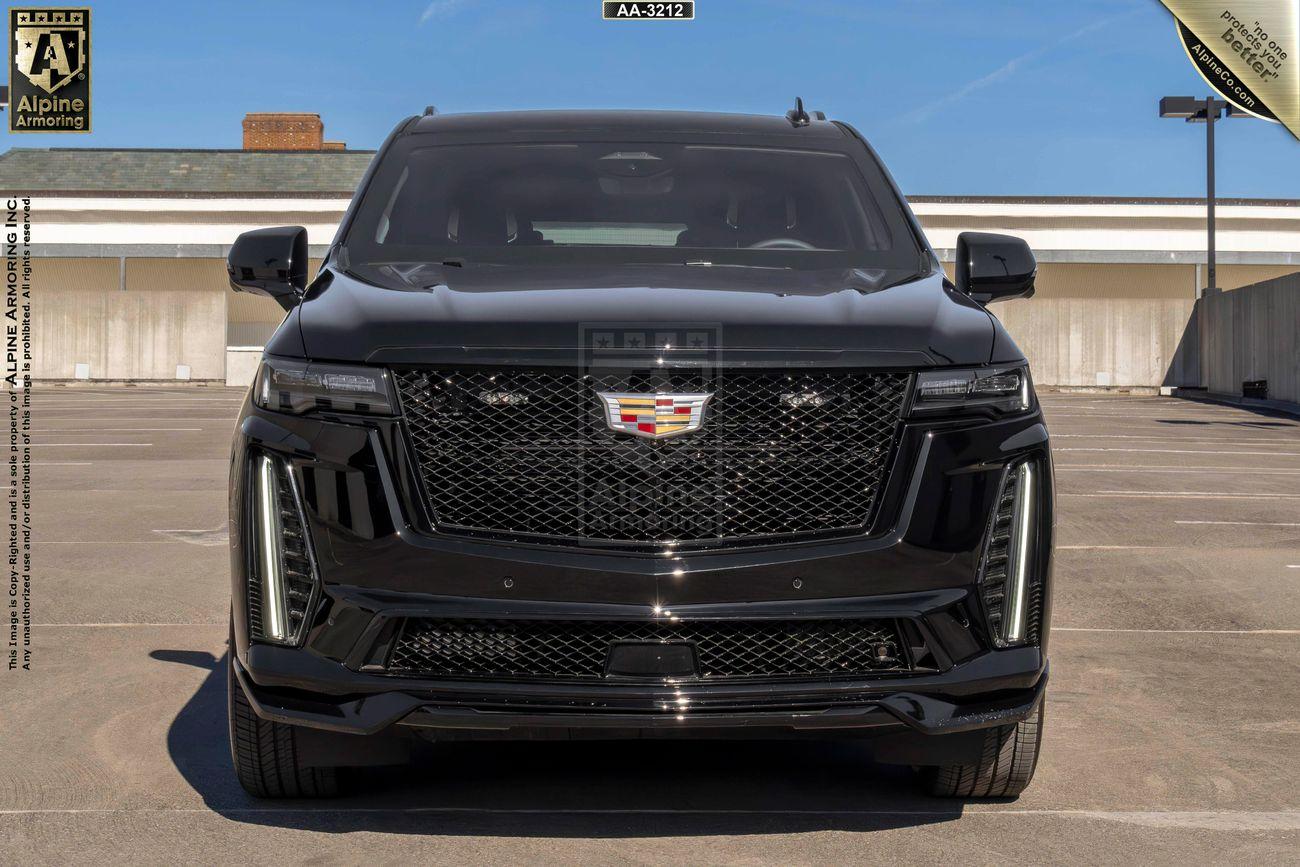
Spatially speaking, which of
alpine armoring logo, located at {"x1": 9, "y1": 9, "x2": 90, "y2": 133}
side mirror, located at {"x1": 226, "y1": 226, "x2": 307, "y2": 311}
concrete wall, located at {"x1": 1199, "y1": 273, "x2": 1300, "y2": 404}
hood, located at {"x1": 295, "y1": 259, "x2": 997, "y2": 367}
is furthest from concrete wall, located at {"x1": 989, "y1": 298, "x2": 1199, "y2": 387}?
hood, located at {"x1": 295, "y1": 259, "x2": 997, "y2": 367}

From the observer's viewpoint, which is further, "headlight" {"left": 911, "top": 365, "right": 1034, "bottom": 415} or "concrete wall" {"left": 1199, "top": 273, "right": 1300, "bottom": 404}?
"concrete wall" {"left": 1199, "top": 273, "right": 1300, "bottom": 404}

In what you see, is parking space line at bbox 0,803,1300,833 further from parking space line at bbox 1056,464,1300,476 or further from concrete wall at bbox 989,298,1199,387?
concrete wall at bbox 989,298,1199,387

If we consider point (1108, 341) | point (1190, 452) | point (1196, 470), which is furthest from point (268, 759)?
point (1108, 341)

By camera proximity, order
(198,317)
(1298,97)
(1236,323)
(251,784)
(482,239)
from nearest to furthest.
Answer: (251,784)
(482,239)
(1298,97)
(1236,323)
(198,317)

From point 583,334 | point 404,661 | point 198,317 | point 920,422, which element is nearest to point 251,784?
point 404,661

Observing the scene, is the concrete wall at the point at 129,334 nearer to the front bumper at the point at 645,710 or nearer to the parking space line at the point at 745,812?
the parking space line at the point at 745,812

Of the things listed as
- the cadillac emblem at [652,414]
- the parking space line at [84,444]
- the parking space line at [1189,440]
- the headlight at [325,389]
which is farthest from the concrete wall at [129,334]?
the cadillac emblem at [652,414]

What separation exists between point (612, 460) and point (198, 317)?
138 ft

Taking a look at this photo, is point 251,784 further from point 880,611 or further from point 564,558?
point 880,611

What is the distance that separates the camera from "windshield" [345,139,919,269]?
16.3 ft

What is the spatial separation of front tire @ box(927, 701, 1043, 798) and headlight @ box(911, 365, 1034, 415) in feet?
2.66

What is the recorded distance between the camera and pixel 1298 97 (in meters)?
29.9

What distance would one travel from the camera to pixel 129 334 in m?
43.5

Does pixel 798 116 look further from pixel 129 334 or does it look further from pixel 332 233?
pixel 332 233
